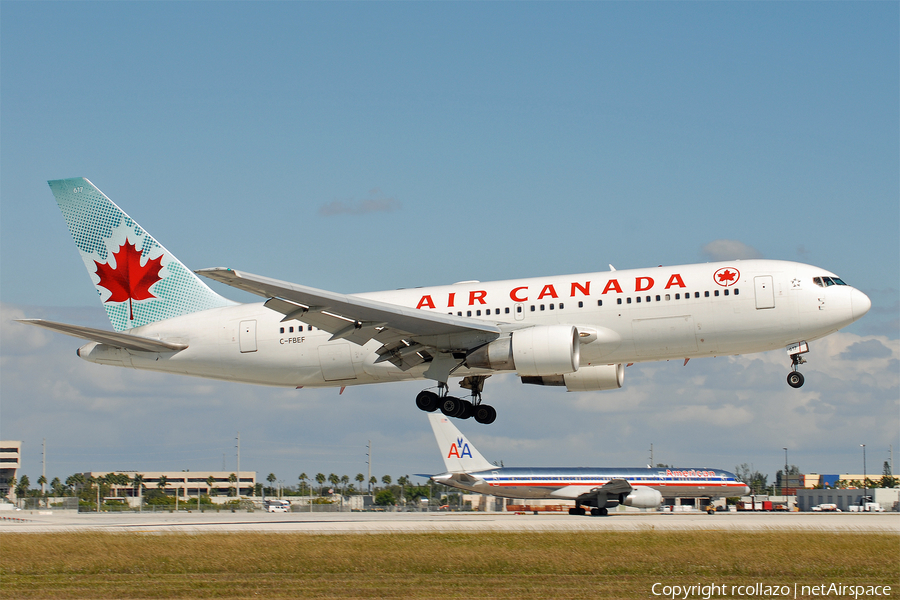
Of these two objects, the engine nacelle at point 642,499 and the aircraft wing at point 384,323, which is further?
the engine nacelle at point 642,499

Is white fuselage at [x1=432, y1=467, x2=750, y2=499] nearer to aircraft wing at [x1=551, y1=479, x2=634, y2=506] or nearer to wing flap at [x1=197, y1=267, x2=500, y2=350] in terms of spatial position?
aircraft wing at [x1=551, y1=479, x2=634, y2=506]

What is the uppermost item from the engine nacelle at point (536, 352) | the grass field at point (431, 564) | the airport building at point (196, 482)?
the engine nacelle at point (536, 352)

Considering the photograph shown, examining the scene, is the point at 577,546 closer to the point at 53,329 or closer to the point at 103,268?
the point at 53,329

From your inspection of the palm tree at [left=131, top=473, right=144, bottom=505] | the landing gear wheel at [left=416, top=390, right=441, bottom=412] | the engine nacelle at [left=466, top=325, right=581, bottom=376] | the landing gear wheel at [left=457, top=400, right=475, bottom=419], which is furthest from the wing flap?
the palm tree at [left=131, top=473, right=144, bottom=505]

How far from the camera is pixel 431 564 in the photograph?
22.4 m

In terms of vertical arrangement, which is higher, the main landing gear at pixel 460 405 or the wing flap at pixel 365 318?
the wing flap at pixel 365 318

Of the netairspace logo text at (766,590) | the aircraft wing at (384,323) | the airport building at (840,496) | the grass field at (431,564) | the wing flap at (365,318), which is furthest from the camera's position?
the airport building at (840,496)

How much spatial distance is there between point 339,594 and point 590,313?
14.2m

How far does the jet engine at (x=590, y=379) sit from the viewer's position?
33875 millimetres

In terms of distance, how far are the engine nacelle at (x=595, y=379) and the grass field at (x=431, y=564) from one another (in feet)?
21.0

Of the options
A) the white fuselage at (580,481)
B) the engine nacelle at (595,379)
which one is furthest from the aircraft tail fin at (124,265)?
the white fuselage at (580,481)

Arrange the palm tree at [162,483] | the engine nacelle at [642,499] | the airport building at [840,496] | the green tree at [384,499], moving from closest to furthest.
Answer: the engine nacelle at [642,499]
the airport building at [840,496]
the green tree at [384,499]
the palm tree at [162,483]

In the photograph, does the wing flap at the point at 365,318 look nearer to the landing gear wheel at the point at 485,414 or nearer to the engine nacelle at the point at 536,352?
A: the engine nacelle at the point at 536,352

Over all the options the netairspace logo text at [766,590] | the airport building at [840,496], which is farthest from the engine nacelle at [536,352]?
the airport building at [840,496]
